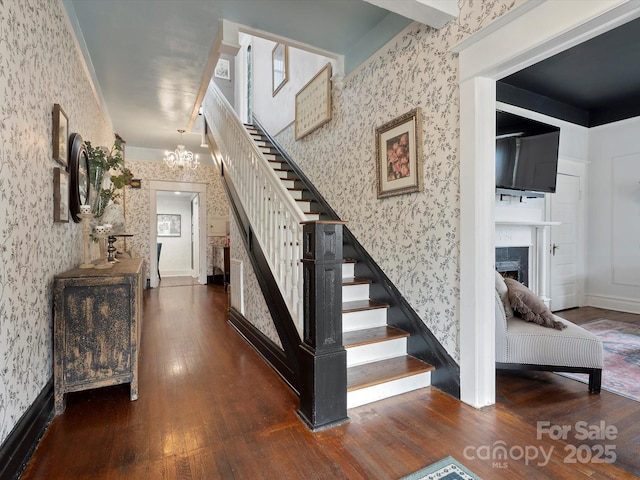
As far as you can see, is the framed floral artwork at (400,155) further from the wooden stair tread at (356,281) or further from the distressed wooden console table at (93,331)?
the distressed wooden console table at (93,331)

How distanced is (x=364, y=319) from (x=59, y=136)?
2.55 m

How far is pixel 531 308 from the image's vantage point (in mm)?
2510

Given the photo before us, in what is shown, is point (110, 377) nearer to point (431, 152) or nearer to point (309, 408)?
point (309, 408)

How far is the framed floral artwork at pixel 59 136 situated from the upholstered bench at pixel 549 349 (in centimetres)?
313

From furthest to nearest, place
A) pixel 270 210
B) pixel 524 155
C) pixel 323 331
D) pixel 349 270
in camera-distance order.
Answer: pixel 524 155 → pixel 349 270 → pixel 270 210 → pixel 323 331

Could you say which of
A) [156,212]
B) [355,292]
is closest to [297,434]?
[355,292]

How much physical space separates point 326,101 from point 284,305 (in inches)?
97.1

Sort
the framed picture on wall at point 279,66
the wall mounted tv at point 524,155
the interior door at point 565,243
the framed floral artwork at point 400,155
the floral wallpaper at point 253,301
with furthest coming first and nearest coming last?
the framed picture on wall at point 279,66 → the interior door at point 565,243 → the wall mounted tv at point 524,155 → the floral wallpaper at point 253,301 → the framed floral artwork at point 400,155

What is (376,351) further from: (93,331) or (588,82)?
(588,82)

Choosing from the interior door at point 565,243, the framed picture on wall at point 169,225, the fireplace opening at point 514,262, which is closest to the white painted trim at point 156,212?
the framed picture on wall at point 169,225

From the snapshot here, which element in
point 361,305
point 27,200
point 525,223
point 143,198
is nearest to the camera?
point 27,200

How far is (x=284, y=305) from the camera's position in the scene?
2.41m

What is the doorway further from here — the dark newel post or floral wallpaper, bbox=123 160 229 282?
the dark newel post

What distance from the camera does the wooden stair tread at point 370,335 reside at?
2383 millimetres
